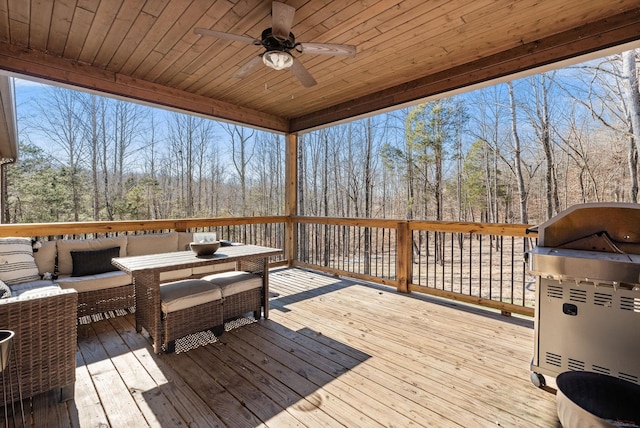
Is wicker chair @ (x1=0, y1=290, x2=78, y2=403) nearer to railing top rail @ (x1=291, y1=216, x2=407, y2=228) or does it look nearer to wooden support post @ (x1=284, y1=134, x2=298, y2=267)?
railing top rail @ (x1=291, y1=216, x2=407, y2=228)

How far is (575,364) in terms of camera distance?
180cm

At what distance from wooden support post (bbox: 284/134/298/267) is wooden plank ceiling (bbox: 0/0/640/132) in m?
1.54

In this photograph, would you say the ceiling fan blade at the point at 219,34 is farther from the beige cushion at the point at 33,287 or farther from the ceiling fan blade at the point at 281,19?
the beige cushion at the point at 33,287

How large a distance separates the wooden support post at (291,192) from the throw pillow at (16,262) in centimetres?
354

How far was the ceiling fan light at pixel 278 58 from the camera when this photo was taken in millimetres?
2379

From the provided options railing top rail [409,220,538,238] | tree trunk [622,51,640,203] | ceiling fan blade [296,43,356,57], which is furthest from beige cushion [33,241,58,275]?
tree trunk [622,51,640,203]

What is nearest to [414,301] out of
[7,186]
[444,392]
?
[444,392]

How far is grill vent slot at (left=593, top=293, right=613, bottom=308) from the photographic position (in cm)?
168

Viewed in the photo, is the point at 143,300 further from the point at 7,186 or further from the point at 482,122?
the point at 482,122

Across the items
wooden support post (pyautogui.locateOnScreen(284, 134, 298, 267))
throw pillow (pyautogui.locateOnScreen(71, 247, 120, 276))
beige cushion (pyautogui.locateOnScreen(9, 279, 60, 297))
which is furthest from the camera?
wooden support post (pyautogui.locateOnScreen(284, 134, 298, 267))

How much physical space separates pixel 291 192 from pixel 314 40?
125 inches

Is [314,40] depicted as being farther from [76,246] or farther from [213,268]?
[76,246]

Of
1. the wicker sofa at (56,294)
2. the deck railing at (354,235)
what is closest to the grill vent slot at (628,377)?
the deck railing at (354,235)

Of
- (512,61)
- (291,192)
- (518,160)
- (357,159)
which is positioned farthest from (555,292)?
(357,159)
